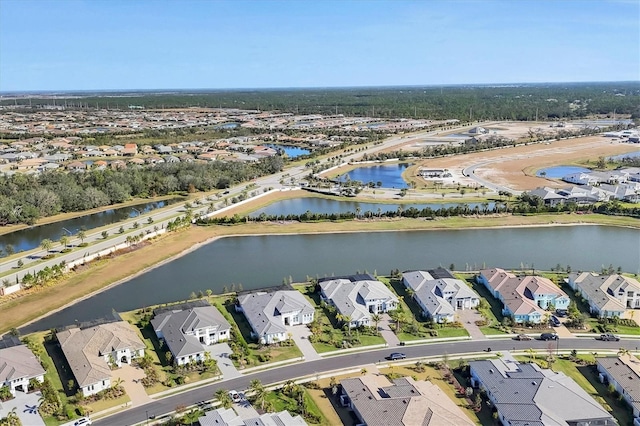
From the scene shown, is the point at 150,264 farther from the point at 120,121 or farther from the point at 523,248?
the point at 120,121

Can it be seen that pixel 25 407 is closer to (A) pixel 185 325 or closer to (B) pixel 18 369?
(B) pixel 18 369

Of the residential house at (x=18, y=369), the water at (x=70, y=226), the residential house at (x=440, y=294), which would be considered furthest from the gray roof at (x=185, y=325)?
the water at (x=70, y=226)

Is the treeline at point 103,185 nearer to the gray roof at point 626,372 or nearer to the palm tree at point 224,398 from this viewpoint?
the palm tree at point 224,398

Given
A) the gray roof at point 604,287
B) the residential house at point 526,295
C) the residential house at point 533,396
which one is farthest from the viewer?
the gray roof at point 604,287

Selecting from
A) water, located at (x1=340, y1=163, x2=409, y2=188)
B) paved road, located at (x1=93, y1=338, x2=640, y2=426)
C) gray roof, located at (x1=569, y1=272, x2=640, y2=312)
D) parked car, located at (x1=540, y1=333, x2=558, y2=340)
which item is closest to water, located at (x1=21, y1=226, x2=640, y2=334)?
gray roof, located at (x1=569, y1=272, x2=640, y2=312)

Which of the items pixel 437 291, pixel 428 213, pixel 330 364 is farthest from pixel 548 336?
pixel 428 213

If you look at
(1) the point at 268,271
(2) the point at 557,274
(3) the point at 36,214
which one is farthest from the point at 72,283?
(2) the point at 557,274

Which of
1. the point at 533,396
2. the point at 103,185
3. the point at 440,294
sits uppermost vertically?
the point at 103,185
